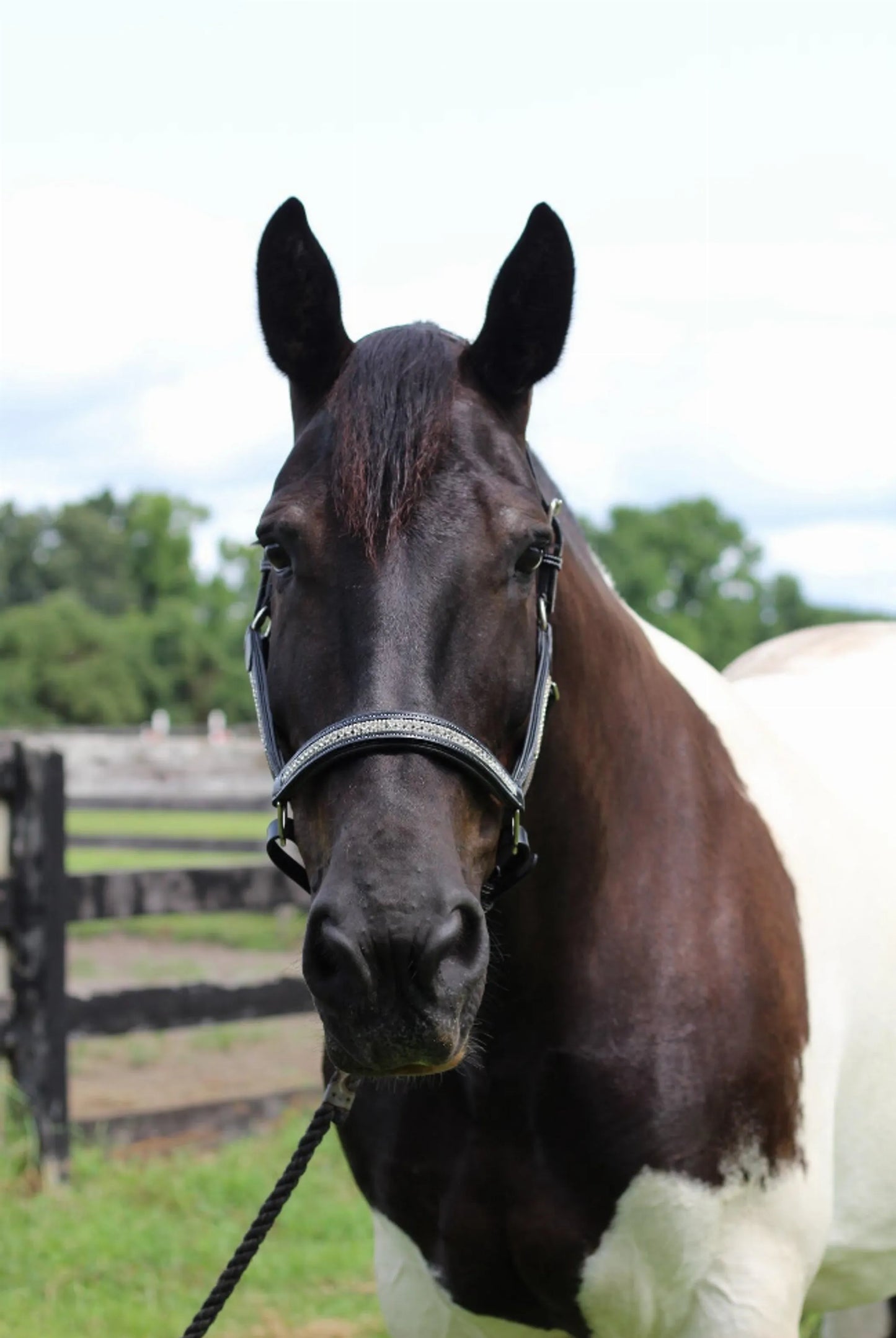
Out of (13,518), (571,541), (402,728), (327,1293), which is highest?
(13,518)

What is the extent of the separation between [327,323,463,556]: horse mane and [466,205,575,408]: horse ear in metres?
0.07

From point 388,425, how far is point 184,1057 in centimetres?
617

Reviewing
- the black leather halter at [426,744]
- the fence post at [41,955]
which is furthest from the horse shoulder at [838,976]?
the fence post at [41,955]

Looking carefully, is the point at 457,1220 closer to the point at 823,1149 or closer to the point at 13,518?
the point at 823,1149

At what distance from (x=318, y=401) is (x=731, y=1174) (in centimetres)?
146

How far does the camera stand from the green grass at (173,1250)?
14.4 feet

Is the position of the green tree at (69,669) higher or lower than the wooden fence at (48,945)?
higher

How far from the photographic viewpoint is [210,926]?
39.7 ft

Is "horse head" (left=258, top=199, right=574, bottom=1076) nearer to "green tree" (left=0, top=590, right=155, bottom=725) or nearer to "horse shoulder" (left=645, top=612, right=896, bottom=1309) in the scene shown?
"horse shoulder" (left=645, top=612, right=896, bottom=1309)

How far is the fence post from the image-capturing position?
5.46 metres

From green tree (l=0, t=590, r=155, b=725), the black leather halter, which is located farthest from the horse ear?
green tree (l=0, t=590, r=155, b=725)

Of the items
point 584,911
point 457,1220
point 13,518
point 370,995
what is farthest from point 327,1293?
point 13,518

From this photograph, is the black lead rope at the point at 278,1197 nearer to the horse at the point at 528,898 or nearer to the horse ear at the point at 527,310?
the horse at the point at 528,898

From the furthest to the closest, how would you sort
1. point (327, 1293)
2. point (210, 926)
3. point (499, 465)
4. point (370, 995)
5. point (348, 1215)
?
point (210, 926) → point (348, 1215) → point (327, 1293) → point (499, 465) → point (370, 995)
